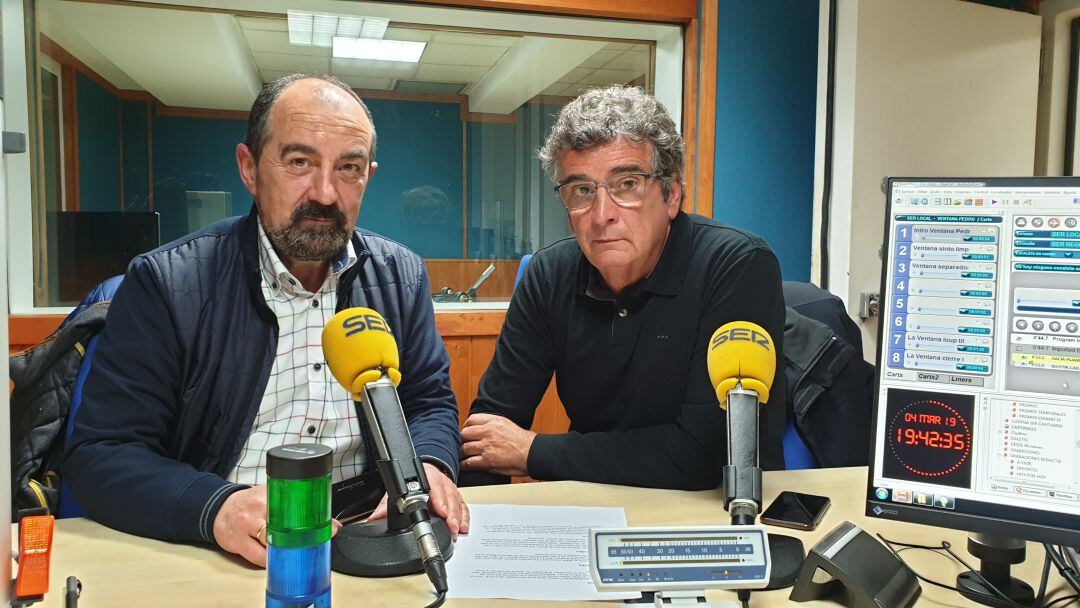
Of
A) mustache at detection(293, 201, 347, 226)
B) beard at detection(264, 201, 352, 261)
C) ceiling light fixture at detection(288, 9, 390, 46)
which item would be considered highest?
ceiling light fixture at detection(288, 9, 390, 46)

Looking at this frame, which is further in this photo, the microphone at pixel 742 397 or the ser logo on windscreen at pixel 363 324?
the ser logo on windscreen at pixel 363 324

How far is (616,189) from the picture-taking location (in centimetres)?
146

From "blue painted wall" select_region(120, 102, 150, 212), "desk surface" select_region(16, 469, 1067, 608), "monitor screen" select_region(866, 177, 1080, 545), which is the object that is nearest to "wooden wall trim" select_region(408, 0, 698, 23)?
"blue painted wall" select_region(120, 102, 150, 212)

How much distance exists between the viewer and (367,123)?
1471 millimetres

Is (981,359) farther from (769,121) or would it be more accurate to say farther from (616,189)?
(769,121)

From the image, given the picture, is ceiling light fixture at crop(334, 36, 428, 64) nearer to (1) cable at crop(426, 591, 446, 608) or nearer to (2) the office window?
(2) the office window

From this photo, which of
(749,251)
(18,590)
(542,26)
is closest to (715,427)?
(749,251)

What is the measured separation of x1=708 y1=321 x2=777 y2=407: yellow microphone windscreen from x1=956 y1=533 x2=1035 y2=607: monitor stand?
Answer: 302mm

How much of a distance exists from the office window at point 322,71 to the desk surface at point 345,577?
210 centimetres

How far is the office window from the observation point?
9.27ft

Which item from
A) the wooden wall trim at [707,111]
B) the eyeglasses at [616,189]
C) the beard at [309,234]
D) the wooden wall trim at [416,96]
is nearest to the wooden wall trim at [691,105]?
the wooden wall trim at [707,111]

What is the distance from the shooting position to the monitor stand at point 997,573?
85cm

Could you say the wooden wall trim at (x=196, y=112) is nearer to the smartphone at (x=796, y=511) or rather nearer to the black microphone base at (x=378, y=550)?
the black microphone base at (x=378, y=550)

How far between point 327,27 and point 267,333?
2.19 m
